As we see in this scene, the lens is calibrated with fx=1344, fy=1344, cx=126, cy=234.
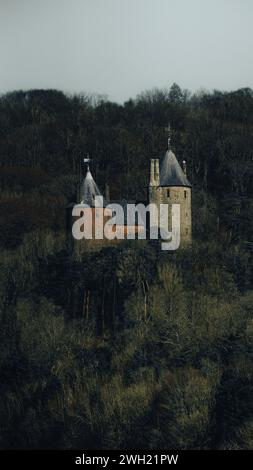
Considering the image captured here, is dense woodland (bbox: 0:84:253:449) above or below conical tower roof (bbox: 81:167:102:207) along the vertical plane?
below

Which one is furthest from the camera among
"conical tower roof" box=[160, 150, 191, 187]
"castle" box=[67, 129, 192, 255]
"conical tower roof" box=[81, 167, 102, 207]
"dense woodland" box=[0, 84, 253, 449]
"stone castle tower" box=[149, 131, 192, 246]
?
"conical tower roof" box=[160, 150, 191, 187]

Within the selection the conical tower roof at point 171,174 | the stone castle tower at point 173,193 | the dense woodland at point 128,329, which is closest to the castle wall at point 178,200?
the stone castle tower at point 173,193

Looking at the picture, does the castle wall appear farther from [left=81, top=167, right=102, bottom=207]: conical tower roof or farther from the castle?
[left=81, top=167, right=102, bottom=207]: conical tower roof

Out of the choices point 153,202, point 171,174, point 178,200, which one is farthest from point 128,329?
point 171,174

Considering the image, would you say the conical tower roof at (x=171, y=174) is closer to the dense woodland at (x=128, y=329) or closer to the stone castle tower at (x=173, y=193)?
the stone castle tower at (x=173, y=193)

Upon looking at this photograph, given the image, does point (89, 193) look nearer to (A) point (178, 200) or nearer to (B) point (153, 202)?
(B) point (153, 202)

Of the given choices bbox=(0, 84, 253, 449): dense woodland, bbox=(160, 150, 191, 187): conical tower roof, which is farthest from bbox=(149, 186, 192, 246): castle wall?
bbox=(0, 84, 253, 449): dense woodland

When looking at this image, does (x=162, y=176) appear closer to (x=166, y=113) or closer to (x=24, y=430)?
(x=24, y=430)

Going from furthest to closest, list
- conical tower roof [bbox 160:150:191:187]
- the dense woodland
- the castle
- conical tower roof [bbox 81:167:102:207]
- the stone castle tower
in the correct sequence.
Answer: conical tower roof [bbox 160:150:191:187], conical tower roof [bbox 81:167:102:207], the stone castle tower, the castle, the dense woodland
